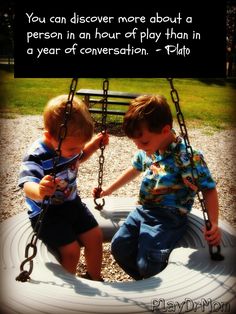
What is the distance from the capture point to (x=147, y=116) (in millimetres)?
2486

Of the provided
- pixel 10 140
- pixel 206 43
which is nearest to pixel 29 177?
pixel 206 43

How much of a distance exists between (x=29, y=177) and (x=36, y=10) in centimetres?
96

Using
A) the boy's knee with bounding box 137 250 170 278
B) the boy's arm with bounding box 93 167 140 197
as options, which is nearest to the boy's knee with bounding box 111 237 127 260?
the boy's knee with bounding box 137 250 170 278

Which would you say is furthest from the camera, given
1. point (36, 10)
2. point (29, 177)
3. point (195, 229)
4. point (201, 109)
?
point (201, 109)

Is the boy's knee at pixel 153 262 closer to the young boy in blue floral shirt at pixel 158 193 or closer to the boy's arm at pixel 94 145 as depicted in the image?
Answer: the young boy in blue floral shirt at pixel 158 193

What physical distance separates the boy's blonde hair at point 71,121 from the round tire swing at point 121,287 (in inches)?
7.3

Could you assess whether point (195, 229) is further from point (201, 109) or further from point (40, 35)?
point (201, 109)

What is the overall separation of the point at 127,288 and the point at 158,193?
83cm

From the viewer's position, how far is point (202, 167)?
96.0 inches

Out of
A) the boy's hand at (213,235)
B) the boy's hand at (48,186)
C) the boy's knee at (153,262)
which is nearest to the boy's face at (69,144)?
the boy's hand at (48,186)

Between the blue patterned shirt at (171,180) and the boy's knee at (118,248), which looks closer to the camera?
the blue patterned shirt at (171,180)

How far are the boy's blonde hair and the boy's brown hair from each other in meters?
0.27

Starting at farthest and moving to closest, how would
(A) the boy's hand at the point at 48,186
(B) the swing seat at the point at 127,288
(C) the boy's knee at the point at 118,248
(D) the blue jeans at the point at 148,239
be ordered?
1. (C) the boy's knee at the point at 118,248
2. (D) the blue jeans at the point at 148,239
3. (A) the boy's hand at the point at 48,186
4. (B) the swing seat at the point at 127,288

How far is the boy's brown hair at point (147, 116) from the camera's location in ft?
8.16
